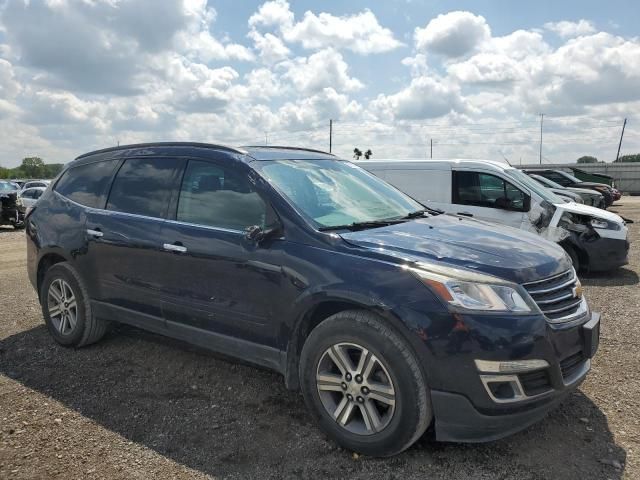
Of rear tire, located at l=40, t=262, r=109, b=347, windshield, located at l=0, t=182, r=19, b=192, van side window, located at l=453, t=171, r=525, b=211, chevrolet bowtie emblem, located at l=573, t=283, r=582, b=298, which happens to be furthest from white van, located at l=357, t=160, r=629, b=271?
windshield, located at l=0, t=182, r=19, b=192

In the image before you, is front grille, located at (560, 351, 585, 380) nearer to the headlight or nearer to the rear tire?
the headlight

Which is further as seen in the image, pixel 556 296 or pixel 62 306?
pixel 62 306

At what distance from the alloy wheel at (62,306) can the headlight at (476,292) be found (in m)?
3.32

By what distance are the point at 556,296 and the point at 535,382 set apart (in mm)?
540

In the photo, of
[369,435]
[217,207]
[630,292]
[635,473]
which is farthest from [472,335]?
[630,292]

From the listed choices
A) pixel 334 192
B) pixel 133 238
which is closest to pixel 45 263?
pixel 133 238

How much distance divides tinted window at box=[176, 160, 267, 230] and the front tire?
0.93 m

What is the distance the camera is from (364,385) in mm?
2936

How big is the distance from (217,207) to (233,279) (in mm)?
563

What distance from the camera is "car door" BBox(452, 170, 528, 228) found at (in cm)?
796

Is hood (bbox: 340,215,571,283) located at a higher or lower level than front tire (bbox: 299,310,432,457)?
higher

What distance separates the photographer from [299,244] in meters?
3.22

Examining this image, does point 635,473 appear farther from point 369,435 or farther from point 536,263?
point 369,435

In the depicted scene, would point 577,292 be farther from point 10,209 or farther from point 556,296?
point 10,209
